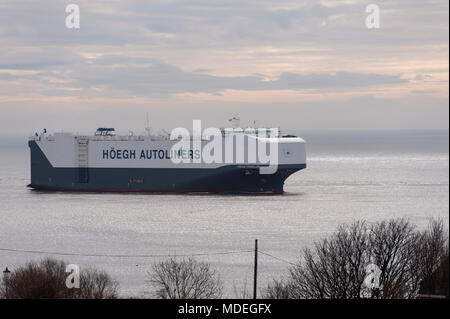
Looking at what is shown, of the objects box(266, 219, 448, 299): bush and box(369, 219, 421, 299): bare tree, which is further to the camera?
box(266, 219, 448, 299): bush

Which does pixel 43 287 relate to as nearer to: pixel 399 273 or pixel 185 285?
pixel 185 285

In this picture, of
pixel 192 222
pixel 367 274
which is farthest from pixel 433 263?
pixel 192 222

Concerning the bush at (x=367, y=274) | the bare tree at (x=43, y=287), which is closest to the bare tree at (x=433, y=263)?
the bush at (x=367, y=274)

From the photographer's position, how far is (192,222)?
145ft

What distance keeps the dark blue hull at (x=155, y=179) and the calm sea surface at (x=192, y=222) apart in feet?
3.27

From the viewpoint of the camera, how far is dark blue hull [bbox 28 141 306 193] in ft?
184

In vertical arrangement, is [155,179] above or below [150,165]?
below

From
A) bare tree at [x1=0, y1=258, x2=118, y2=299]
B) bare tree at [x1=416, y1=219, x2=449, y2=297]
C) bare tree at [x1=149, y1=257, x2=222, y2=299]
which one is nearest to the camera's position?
bare tree at [x1=416, y1=219, x2=449, y2=297]

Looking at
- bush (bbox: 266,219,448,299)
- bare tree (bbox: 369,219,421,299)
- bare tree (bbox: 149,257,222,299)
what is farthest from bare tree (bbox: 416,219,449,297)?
bare tree (bbox: 149,257,222,299)

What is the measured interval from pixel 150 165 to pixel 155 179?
107 cm

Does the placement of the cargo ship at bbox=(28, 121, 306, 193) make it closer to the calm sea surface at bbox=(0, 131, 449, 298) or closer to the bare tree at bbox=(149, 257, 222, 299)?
the calm sea surface at bbox=(0, 131, 449, 298)

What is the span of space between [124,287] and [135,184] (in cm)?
3172

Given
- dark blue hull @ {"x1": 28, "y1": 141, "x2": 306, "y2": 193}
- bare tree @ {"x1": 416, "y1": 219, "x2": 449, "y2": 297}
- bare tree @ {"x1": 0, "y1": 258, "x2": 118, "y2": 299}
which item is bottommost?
bare tree @ {"x1": 0, "y1": 258, "x2": 118, "y2": 299}
